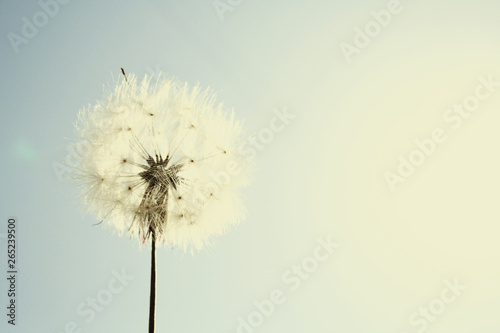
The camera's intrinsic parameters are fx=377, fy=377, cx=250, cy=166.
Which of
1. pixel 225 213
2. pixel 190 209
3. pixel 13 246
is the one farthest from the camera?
pixel 13 246

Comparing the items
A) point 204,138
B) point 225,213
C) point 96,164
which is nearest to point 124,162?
point 96,164

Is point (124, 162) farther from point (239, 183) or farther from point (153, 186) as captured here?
point (239, 183)

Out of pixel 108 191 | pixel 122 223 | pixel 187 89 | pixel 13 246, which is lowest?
pixel 122 223

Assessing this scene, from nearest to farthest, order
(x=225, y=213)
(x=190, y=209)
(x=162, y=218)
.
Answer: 1. (x=162, y=218)
2. (x=190, y=209)
3. (x=225, y=213)
